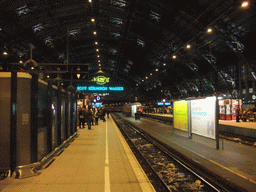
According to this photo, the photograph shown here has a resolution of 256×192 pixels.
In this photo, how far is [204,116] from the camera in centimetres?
1152

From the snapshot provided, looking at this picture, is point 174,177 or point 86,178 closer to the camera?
point 86,178

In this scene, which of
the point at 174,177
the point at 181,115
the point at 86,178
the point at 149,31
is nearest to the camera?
the point at 86,178

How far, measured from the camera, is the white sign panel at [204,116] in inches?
423

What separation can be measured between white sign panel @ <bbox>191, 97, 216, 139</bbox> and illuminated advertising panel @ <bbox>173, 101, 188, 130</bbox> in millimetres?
1114

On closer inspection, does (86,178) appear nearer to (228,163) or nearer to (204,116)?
(228,163)

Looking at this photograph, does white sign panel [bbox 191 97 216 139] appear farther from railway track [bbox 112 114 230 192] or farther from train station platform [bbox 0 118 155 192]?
train station platform [bbox 0 118 155 192]

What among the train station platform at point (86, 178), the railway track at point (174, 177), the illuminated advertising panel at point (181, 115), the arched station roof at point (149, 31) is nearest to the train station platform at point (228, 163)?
the railway track at point (174, 177)

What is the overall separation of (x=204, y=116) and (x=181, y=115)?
339cm

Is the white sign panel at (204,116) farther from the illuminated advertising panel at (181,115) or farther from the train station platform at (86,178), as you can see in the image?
A: the train station platform at (86,178)

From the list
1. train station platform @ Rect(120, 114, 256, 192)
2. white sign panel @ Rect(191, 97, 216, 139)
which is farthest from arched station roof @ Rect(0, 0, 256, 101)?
train station platform @ Rect(120, 114, 256, 192)

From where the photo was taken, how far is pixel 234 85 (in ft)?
110

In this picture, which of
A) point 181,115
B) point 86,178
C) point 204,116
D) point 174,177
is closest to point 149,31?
point 181,115

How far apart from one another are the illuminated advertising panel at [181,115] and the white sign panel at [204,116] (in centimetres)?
111

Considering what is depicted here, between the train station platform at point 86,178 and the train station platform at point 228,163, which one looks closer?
the train station platform at point 86,178
